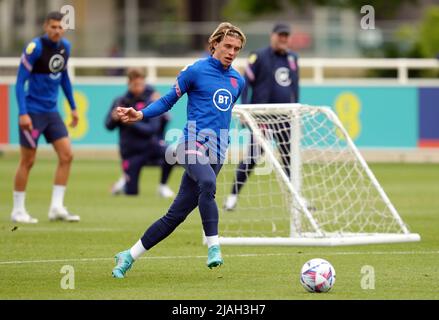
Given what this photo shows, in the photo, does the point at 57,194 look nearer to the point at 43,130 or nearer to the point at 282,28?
the point at 43,130

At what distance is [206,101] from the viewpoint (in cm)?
999

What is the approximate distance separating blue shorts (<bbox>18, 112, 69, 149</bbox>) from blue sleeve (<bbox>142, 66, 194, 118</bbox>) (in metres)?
4.18

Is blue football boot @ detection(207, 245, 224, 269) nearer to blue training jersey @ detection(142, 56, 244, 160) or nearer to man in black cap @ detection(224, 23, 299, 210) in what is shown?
blue training jersey @ detection(142, 56, 244, 160)

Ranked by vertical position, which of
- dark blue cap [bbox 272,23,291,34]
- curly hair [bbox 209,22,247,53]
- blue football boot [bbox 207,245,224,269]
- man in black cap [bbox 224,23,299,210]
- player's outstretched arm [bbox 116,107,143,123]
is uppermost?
dark blue cap [bbox 272,23,291,34]

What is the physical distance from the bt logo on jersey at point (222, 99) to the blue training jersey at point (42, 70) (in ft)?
13.7

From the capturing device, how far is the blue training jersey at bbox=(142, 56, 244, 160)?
9.95 m

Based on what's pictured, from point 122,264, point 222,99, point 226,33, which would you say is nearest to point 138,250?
point 122,264

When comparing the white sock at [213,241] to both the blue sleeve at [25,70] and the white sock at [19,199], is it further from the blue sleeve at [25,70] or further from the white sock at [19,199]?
the white sock at [19,199]

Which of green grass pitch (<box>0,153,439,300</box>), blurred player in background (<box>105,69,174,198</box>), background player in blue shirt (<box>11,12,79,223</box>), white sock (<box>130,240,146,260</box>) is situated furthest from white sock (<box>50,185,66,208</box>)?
white sock (<box>130,240,146,260</box>)

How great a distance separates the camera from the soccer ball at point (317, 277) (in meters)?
8.92

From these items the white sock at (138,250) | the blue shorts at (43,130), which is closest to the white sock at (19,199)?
the blue shorts at (43,130)

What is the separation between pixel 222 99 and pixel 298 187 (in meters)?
2.73

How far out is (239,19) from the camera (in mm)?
36906
